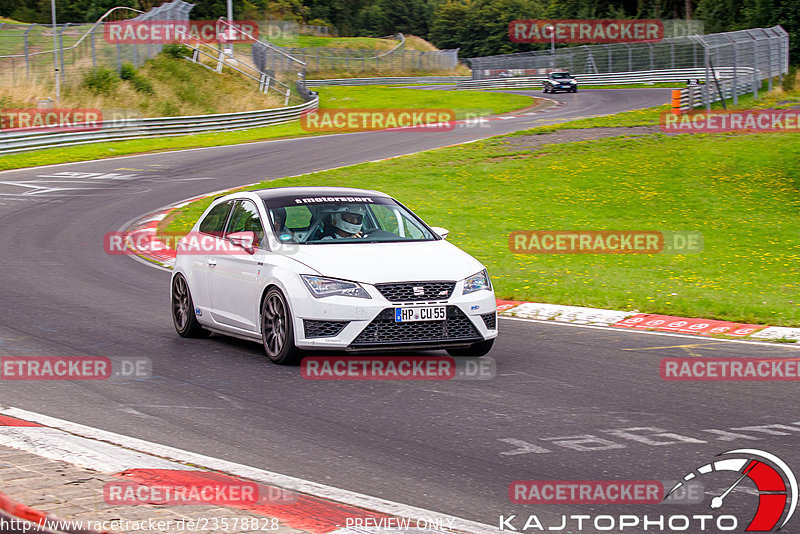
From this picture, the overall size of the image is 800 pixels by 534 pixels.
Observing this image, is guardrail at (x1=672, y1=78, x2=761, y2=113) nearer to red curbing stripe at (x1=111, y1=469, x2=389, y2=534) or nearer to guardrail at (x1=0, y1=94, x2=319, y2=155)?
guardrail at (x1=0, y1=94, x2=319, y2=155)

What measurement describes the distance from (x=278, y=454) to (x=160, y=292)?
803cm

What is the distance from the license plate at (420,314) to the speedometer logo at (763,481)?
3.11 metres

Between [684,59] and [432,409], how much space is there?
208ft

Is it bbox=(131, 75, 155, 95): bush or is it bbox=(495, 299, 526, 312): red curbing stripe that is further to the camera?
bbox=(131, 75, 155, 95): bush

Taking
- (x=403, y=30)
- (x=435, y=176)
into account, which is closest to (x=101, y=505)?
(x=435, y=176)

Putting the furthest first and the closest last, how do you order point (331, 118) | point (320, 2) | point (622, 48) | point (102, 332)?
point (320, 2)
point (622, 48)
point (331, 118)
point (102, 332)

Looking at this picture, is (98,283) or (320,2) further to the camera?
(320,2)

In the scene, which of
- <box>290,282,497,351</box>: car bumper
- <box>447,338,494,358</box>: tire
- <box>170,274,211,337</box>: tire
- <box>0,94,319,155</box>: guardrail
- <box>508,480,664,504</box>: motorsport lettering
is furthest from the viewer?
<box>0,94,319,155</box>: guardrail

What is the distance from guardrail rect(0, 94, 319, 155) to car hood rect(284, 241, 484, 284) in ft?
89.9

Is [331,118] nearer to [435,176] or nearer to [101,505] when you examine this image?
[435,176]

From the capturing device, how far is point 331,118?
51.6 m

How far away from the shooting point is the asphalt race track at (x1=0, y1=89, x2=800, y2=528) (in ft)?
20.2

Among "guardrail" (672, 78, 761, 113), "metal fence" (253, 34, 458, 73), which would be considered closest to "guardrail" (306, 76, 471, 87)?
"metal fence" (253, 34, 458, 73)

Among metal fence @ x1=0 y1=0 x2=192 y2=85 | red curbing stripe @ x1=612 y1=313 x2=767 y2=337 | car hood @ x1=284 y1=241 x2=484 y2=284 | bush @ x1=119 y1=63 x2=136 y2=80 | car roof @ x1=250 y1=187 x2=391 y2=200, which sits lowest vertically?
red curbing stripe @ x1=612 y1=313 x2=767 y2=337
